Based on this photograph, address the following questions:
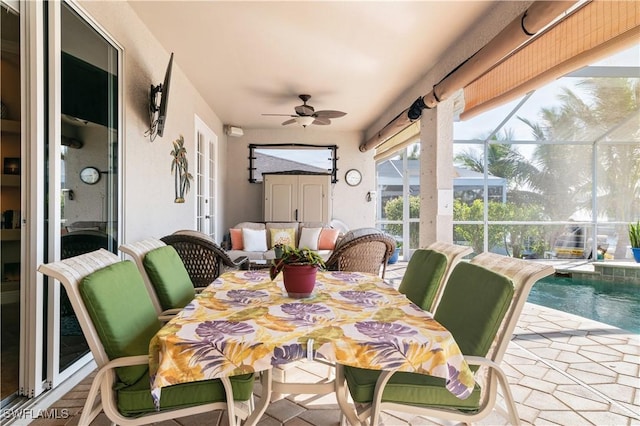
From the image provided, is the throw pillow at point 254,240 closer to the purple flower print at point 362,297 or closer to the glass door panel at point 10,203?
the glass door panel at point 10,203

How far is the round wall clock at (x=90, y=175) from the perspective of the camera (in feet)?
7.48

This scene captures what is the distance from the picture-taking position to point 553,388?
2.11 m

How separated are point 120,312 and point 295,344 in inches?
27.7

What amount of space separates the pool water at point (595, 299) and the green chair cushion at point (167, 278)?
4.31 metres

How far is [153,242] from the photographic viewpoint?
2080 mm

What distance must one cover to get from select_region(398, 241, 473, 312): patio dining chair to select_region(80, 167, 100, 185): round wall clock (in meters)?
2.25

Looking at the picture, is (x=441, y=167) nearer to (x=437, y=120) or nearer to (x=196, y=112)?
(x=437, y=120)

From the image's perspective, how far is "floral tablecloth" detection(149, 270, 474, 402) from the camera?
105cm

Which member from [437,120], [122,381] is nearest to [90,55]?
[122,381]

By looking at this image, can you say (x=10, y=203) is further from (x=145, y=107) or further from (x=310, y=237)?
(x=310, y=237)

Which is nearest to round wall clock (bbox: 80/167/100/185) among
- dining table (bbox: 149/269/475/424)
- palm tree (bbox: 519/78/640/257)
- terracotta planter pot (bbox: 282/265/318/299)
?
dining table (bbox: 149/269/475/424)

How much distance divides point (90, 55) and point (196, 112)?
239 centimetres

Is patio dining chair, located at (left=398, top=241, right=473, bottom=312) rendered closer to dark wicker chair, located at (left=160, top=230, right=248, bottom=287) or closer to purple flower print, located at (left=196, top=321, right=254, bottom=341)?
purple flower print, located at (left=196, top=321, right=254, bottom=341)

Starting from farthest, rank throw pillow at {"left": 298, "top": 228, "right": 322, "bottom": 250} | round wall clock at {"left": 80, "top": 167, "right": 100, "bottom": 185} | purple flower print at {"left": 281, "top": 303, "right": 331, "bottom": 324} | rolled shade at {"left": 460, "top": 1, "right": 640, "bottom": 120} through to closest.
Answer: throw pillow at {"left": 298, "top": 228, "right": 322, "bottom": 250}, round wall clock at {"left": 80, "top": 167, "right": 100, "bottom": 185}, rolled shade at {"left": 460, "top": 1, "right": 640, "bottom": 120}, purple flower print at {"left": 281, "top": 303, "right": 331, "bottom": 324}
